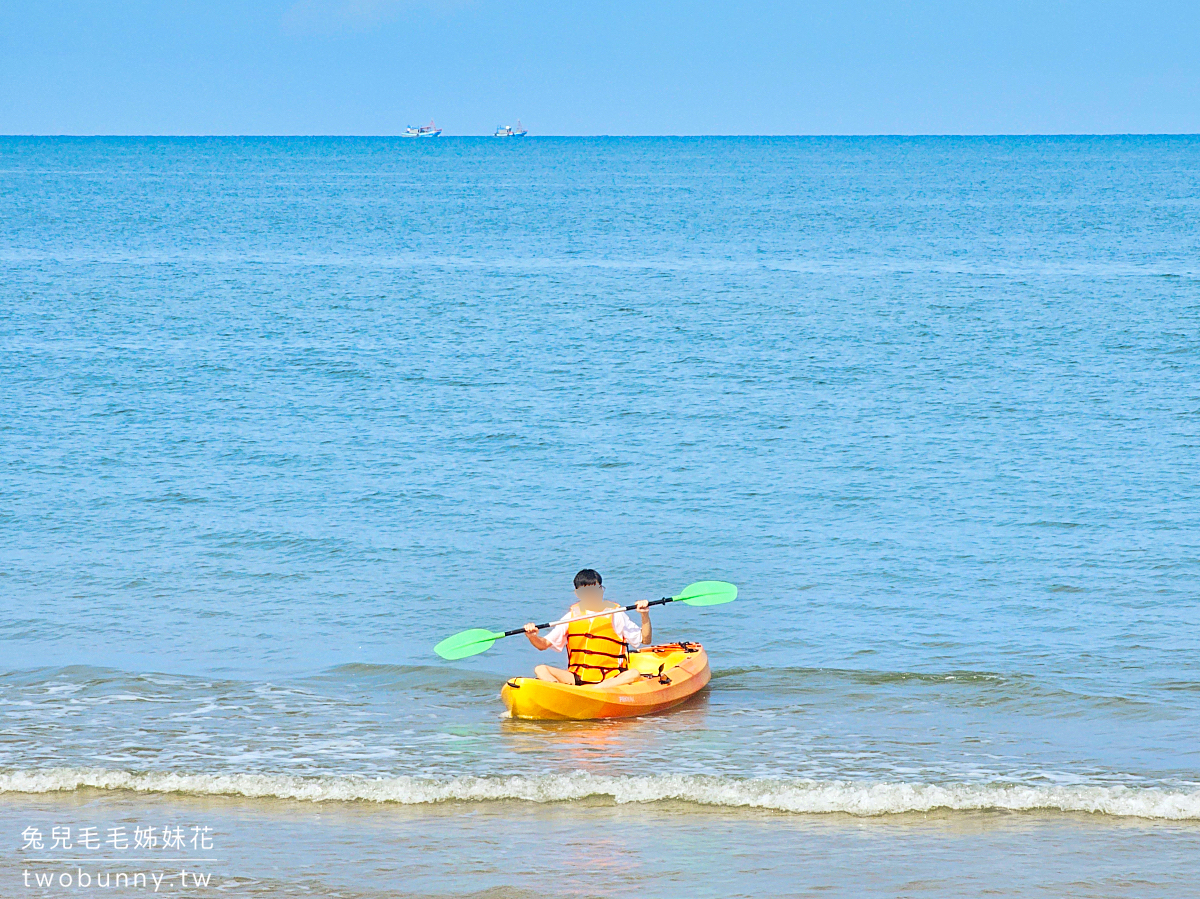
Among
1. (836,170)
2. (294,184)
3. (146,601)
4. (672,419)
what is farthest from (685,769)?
(836,170)

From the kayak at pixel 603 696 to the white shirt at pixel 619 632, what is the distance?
0.26 meters

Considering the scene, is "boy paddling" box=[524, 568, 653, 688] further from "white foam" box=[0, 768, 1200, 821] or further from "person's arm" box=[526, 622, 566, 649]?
"white foam" box=[0, 768, 1200, 821]

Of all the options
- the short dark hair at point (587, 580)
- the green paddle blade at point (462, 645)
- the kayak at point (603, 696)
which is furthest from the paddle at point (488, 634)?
the kayak at point (603, 696)

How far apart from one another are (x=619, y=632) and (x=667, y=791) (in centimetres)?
216

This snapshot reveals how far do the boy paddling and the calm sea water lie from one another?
0.52 meters

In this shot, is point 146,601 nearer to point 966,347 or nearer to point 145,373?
point 145,373

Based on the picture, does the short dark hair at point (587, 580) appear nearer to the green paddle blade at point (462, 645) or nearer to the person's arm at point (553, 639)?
the person's arm at point (553, 639)

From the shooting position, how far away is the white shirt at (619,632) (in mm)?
10398

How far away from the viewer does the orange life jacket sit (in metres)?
10.3

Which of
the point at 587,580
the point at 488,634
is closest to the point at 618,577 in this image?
the point at 488,634

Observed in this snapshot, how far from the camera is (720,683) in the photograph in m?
11.2

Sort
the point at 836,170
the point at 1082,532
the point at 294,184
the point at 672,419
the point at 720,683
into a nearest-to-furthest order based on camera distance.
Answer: the point at 720,683
the point at 1082,532
the point at 672,419
the point at 294,184
the point at 836,170

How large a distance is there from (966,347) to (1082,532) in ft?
48.4

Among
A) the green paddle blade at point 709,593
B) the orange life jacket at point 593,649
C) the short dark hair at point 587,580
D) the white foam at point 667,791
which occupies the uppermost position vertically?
the short dark hair at point 587,580
